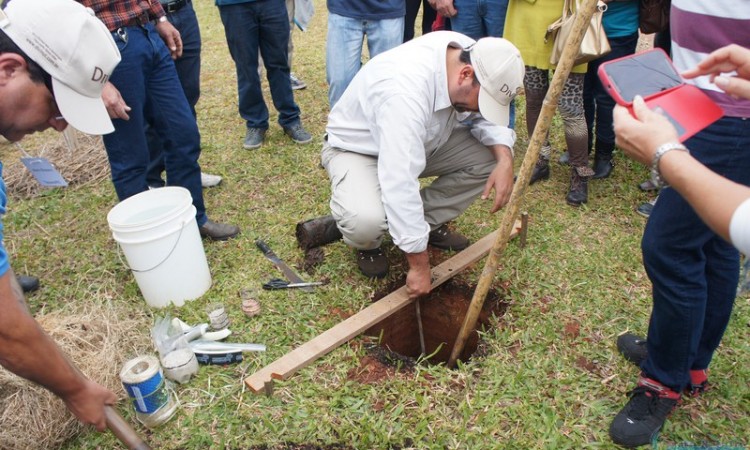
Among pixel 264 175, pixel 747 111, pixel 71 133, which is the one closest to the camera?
pixel 747 111

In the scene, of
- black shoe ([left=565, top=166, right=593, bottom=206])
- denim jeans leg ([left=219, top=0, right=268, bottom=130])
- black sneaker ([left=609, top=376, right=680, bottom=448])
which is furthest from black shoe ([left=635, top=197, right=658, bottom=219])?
denim jeans leg ([left=219, top=0, right=268, bottom=130])

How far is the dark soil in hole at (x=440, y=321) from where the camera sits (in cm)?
311

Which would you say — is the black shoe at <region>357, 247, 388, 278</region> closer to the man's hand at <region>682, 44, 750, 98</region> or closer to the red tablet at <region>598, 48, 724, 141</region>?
the red tablet at <region>598, 48, 724, 141</region>

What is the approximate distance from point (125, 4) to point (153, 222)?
1.22 m

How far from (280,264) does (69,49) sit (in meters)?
1.82

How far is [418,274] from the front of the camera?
9.38 ft

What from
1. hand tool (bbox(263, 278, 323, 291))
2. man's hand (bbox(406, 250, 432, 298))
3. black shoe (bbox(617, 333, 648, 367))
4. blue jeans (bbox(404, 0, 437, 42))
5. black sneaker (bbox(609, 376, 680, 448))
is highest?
blue jeans (bbox(404, 0, 437, 42))

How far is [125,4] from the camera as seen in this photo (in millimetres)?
2953

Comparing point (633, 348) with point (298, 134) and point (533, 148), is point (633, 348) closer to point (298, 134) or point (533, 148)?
point (533, 148)

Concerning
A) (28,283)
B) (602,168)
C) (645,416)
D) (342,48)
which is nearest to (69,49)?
(28,283)

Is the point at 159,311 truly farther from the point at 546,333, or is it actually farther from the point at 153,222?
the point at 546,333

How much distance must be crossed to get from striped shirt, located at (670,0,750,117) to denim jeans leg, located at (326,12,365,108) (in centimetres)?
277

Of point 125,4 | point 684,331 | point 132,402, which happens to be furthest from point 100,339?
point 684,331

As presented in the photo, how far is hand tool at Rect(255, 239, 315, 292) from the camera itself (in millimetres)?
3252
